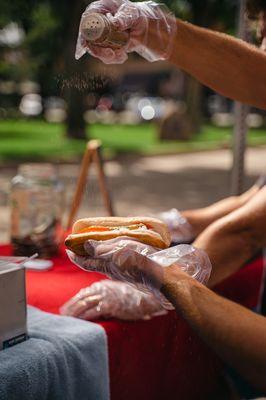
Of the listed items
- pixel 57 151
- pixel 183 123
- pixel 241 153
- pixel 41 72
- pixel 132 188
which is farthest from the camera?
pixel 41 72

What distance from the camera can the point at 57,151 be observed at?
1420 centimetres

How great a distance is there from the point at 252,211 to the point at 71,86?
738 mm

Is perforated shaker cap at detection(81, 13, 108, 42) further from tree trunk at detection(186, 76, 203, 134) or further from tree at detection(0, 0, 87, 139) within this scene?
tree trunk at detection(186, 76, 203, 134)

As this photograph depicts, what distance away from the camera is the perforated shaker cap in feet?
4.73

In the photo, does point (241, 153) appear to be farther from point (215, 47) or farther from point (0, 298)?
point (0, 298)

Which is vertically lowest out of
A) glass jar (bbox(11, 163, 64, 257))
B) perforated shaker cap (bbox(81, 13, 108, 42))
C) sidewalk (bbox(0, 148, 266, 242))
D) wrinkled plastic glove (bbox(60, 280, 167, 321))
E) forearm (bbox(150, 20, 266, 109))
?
sidewalk (bbox(0, 148, 266, 242))

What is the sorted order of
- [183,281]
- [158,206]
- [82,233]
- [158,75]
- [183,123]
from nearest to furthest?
[183,281] → [82,233] → [158,206] → [183,123] → [158,75]

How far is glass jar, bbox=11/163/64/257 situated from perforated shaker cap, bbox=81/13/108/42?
108 centimetres

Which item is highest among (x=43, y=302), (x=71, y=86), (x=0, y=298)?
(x=71, y=86)

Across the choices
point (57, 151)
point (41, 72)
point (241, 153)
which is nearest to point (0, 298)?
point (241, 153)

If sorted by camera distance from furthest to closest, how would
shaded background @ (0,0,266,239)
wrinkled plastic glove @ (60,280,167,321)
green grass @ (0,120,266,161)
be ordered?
green grass @ (0,120,266,161), shaded background @ (0,0,266,239), wrinkled plastic glove @ (60,280,167,321)

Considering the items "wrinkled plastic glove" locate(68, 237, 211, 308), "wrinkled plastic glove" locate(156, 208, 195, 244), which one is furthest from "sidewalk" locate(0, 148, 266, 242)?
"wrinkled plastic glove" locate(68, 237, 211, 308)

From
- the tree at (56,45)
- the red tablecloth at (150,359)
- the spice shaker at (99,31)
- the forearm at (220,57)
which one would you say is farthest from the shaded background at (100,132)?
the red tablecloth at (150,359)

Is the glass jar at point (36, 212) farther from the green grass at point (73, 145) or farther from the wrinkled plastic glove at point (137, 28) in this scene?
the green grass at point (73, 145)
